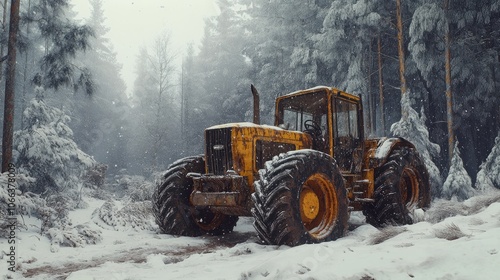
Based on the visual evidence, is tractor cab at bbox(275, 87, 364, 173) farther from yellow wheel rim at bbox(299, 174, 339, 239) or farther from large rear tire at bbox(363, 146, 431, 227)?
yellow wheel rim at bbox(299, 174, 339, 239)

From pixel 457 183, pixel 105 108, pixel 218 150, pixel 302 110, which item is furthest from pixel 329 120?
pixel 105 108

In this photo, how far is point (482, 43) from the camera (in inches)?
583

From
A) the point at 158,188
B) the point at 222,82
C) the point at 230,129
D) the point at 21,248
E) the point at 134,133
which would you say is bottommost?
the point at 21,248

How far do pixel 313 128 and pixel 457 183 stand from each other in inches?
308

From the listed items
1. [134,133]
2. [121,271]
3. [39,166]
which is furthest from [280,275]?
[134,133]

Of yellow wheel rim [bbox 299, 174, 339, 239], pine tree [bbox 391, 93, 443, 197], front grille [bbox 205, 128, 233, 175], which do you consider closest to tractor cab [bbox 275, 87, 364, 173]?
yellow wheel rim [bbox 299, 174, 339, 239]

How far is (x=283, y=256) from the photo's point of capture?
3.46m

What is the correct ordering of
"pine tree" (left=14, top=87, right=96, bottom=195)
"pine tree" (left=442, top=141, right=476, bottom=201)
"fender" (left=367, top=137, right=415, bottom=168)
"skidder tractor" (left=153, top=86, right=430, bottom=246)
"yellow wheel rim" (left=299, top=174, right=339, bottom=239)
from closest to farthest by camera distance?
1. "skidder tractor" (left=153, top=86, right=430, bottom=246)
2. "yellow wheel rim" (left=299, top=174, right=339, bottom=239)
3. "fender" (left=367, top=137, right=415, bottom=168)
4. "pine tree" (left=14, top=87, right=96, bottom=195)
5. "pine tree" (left=442, top=141, right=476, bottom=201)

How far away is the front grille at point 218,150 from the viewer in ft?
20.2

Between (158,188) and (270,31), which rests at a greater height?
(270,31)

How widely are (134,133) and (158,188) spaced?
131 feet

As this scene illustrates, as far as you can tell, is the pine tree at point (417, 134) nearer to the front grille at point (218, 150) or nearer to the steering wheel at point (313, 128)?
the steering wheel at point (313, 128)

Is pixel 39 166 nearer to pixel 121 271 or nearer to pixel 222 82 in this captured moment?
pixel 121 271

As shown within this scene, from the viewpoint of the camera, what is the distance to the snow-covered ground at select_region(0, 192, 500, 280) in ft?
9.23
